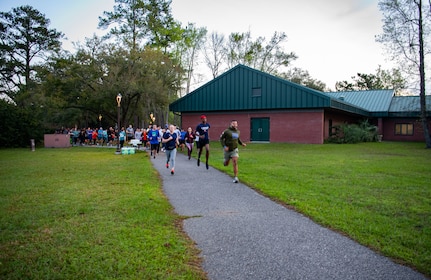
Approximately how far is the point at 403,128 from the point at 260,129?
65.1 feet

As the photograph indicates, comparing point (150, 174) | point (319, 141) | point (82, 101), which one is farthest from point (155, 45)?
point (150, 174)

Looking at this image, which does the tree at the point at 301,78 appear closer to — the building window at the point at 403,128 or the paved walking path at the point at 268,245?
the building window at the point at 403,128

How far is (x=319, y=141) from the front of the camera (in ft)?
90.7

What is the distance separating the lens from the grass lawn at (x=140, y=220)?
3.69 metres

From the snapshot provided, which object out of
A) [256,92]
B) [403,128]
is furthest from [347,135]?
[403,128]

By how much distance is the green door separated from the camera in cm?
3036

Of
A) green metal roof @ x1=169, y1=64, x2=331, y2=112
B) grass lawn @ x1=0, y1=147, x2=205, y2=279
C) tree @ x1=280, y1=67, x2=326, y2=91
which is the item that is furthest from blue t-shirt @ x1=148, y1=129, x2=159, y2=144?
tree @ x1=280, y1=67, x2=326, y2=91

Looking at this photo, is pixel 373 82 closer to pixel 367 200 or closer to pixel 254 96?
pixel 254 96

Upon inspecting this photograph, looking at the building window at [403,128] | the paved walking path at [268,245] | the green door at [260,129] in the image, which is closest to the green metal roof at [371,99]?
the building window at [403,128]

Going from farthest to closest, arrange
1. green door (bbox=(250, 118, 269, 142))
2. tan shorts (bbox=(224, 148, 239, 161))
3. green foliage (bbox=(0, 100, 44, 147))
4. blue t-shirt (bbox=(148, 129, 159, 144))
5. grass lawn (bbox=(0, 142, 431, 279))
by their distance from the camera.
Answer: green door (bbox=(250, 118, 269, 142)) < green foliage (bbox=(0, 100, 44, 147)) < blue t-shirt (bbox=(148, 129, 159, 144)) < tan shorts (bbox=(224, 148, 239, 161)) < grass lawn (bbox=(0, 142, 431, 279))

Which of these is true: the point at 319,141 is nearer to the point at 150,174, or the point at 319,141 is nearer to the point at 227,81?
the point at 227,81

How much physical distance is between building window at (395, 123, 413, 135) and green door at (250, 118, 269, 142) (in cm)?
Answer: 1902

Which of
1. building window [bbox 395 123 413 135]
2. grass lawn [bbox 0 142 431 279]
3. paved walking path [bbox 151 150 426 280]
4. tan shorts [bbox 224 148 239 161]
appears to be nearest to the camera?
paved walking path [bbox 151 150 426 280]

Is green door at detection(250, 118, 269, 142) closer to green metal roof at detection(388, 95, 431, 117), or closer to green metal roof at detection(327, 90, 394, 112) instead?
green metal roof at detection(388, 95, 431, 117)
